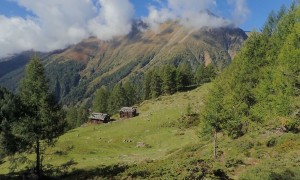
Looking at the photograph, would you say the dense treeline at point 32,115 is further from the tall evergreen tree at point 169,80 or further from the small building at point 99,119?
the tall evergreen tree at point 169,80

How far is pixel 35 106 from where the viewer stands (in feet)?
126

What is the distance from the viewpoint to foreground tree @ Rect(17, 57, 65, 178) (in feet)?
124

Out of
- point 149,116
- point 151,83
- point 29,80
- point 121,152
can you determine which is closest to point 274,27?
point 29,80

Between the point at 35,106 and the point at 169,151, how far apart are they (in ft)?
105

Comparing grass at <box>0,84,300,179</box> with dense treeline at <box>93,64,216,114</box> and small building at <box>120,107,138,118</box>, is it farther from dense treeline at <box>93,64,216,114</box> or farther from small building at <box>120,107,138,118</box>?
dense treeline at <box>93,64,216,114</box>

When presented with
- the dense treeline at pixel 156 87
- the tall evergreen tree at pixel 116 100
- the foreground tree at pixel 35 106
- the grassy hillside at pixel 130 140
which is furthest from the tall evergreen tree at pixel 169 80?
the foreground tree at pixel 35 106

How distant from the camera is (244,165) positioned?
32688 millimetres

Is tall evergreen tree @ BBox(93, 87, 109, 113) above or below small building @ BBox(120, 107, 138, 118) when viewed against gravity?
above

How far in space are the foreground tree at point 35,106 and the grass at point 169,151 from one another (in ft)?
14.4

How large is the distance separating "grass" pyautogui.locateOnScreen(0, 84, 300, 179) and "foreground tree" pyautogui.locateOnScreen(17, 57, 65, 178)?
440 cm

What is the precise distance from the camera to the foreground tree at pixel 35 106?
124 ft

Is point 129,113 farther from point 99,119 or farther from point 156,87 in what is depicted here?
point 156,87

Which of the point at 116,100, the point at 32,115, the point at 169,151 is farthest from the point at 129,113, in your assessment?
the point at 32,115

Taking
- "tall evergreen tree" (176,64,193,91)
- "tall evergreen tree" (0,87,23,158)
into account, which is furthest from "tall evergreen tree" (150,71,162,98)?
"tall evergreen tree" (0,87,23,158)
